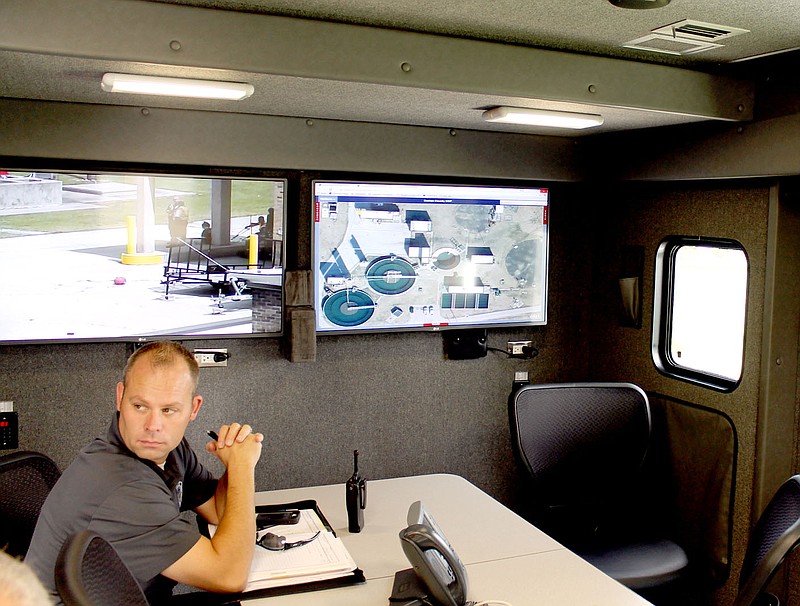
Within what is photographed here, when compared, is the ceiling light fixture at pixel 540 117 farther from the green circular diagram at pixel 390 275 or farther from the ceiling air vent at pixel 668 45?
the green circular diagram at pixel 390 275

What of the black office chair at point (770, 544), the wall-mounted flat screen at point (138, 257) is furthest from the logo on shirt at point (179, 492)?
the black office chair at point (770, 544)

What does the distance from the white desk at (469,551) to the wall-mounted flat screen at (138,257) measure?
980mm

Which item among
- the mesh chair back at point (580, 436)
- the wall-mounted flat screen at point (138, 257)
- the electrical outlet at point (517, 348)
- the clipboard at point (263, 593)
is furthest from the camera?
the electrical outlet at point (517, 348)

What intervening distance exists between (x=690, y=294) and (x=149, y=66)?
2.58 m

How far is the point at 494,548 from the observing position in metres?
2.47

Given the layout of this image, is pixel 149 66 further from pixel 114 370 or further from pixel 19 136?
pixel 114 370

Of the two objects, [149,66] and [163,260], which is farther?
[163,260]

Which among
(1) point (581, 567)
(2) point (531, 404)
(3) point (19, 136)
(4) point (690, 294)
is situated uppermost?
(3) point (19, 136)

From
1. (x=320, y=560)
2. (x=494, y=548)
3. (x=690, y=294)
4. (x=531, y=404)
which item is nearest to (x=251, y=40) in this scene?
(x=320, y=560)

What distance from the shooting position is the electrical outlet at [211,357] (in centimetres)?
360

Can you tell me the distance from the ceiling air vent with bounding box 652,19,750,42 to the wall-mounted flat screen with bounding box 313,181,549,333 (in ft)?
5.25

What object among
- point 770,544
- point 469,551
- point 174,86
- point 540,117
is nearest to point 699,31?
point 540,117

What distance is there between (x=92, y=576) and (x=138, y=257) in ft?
6.63

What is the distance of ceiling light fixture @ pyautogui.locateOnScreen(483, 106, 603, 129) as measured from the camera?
300cm
